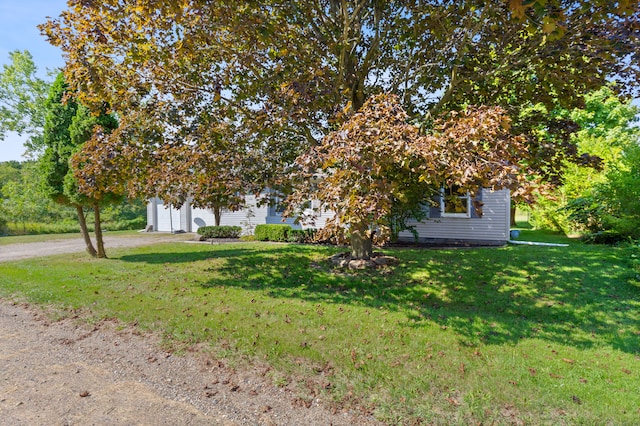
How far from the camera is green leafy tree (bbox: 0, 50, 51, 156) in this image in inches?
962

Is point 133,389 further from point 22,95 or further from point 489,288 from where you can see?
point 22,95

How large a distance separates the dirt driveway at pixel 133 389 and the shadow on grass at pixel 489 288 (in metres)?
2.54

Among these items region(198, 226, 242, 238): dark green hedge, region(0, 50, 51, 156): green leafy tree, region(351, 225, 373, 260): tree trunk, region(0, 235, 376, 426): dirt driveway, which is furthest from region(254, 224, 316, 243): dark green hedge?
region(0, 50, 51, 156): green leafy tree

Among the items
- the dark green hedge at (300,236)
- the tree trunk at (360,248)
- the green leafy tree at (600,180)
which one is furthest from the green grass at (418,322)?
the dark green hedge at (300,236)

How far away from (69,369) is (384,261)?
21.8 ft

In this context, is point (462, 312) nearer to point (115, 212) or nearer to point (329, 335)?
point (329, 335)

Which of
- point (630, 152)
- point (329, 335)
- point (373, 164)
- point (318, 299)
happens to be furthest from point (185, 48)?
point (630, 152)

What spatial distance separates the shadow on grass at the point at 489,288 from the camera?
16.5 feet

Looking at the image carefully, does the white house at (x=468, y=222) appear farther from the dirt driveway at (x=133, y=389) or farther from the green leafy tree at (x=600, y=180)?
the dirt driveway at (x=133, y=389)

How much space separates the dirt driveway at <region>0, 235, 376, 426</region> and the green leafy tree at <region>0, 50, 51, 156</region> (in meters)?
27.7

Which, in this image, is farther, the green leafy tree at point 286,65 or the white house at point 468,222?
the white house at point 468,222

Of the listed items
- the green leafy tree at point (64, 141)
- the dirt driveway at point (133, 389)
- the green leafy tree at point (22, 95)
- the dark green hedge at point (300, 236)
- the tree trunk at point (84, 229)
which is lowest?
the dirt driveway at point (133, 389)

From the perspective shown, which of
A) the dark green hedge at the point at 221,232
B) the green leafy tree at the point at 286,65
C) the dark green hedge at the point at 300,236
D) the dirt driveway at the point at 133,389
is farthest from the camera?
the dark green hedge at the point at 221,232

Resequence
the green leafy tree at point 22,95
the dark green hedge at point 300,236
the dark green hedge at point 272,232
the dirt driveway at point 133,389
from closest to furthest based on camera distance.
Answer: the dirt driveway at point 133,389
the dark green hedge at point 300,236
the dark green hedge at point 272,232
the green leafy tree at point 22,95
